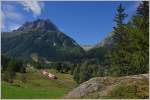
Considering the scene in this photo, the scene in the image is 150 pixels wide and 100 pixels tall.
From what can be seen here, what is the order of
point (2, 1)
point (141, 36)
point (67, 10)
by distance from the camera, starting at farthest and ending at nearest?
point (141, 36) < point (67, 10) < point (2, 1)

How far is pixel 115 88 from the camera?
9680 mm

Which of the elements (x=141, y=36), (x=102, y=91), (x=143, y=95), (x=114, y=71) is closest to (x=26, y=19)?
(x=102, y=91)

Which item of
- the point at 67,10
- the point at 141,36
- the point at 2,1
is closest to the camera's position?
the point at 2,1

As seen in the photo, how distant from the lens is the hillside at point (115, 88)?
30.9 ft

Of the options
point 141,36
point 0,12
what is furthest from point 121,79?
point 141,36

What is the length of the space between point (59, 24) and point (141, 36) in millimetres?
8699

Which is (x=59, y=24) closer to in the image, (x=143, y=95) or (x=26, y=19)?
(x=26, y=19)

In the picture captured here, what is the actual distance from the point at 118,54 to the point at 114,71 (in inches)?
75.4

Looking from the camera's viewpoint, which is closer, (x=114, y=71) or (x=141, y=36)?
(x=141, y=36)

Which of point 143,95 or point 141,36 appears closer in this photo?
point 143,95

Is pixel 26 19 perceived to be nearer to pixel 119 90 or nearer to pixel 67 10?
pixel 67 10

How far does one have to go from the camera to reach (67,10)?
30.8ft

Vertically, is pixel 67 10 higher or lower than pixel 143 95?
higher

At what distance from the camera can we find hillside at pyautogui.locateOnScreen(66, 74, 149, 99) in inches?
370
